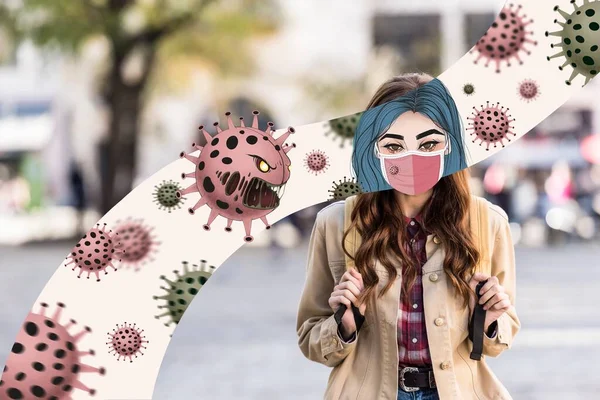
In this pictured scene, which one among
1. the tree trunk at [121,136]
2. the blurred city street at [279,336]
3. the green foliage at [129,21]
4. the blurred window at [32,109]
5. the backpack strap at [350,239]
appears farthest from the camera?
the blurred window at [32,109]

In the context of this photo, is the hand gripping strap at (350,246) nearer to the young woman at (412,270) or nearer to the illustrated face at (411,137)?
the young woman at (412,270)

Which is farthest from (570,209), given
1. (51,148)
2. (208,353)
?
(51,148)

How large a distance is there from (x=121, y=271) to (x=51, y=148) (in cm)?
3281

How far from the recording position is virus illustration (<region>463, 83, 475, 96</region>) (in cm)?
259

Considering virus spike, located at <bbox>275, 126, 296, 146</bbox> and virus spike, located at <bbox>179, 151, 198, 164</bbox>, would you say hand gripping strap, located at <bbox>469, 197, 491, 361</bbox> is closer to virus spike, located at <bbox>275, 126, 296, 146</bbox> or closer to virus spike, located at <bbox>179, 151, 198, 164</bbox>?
virus spike, located at <bbox>275, 126, 296, 146</bbox>

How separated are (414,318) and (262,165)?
1.77 ft

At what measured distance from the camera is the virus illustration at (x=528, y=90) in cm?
258

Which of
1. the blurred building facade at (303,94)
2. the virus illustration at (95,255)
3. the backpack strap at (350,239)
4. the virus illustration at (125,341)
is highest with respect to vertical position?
the blurred building facade at (303,94)

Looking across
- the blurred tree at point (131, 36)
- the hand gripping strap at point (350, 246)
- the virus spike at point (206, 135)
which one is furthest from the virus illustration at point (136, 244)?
the blurred tree at point (131, 36)

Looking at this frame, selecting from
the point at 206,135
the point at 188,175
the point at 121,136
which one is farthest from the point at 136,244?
the point at 121,136

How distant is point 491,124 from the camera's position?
2.59 meters

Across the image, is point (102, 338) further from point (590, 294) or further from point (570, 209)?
point (570, 209)

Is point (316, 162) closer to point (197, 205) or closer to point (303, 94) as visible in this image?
point (197, 205)

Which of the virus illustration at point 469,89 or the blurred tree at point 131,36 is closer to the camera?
the virus illustration at point 469,89
